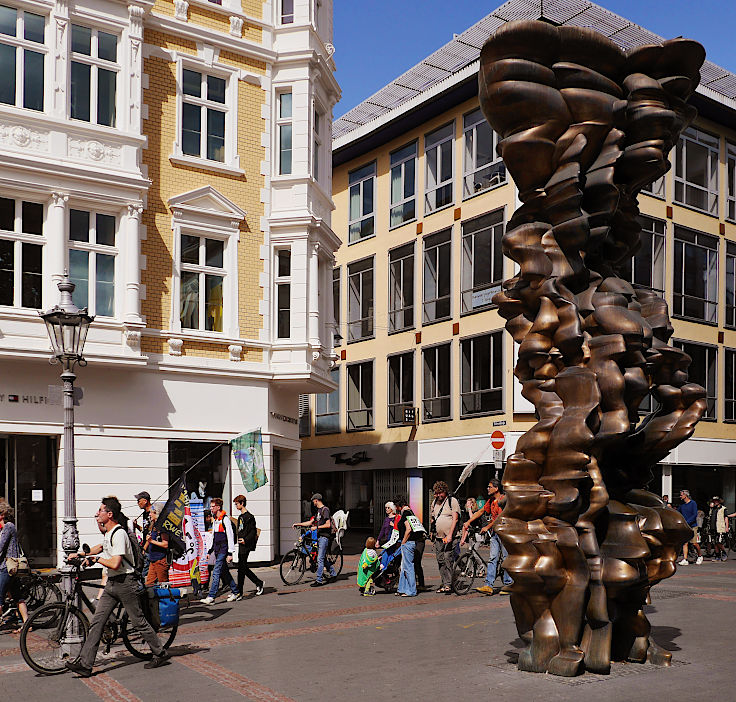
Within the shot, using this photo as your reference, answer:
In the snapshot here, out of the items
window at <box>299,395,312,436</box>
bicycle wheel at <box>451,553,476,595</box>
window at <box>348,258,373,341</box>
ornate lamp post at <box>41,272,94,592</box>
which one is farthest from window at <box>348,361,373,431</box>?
ornate lamp post at <box>41,272,94,592</box>

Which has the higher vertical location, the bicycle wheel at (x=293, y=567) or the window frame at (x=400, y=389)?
the window frame at (x=400, y=389)

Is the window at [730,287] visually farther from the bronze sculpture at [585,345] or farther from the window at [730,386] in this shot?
the bronze sculpture at [585,345]

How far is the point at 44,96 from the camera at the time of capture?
2052cm

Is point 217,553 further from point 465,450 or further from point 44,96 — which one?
point 465,450

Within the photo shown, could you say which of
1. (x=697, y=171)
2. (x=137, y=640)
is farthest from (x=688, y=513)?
(x=697, y=171)

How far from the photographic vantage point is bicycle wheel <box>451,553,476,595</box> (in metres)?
17.4

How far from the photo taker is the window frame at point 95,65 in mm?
20953

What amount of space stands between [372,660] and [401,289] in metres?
28.9

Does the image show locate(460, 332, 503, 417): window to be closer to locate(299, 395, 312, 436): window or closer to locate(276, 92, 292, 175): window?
locate(299, 395, 312, 436): window

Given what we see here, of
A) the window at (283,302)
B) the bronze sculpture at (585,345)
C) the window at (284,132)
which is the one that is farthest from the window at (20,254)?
the bronze sculpture at (585,345)

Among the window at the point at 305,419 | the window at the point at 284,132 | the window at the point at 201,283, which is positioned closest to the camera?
the window at the point at 201,283

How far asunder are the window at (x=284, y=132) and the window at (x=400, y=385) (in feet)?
48.7

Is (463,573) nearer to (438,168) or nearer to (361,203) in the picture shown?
(438,168)

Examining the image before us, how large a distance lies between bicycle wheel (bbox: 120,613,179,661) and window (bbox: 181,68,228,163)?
14.1 meters
